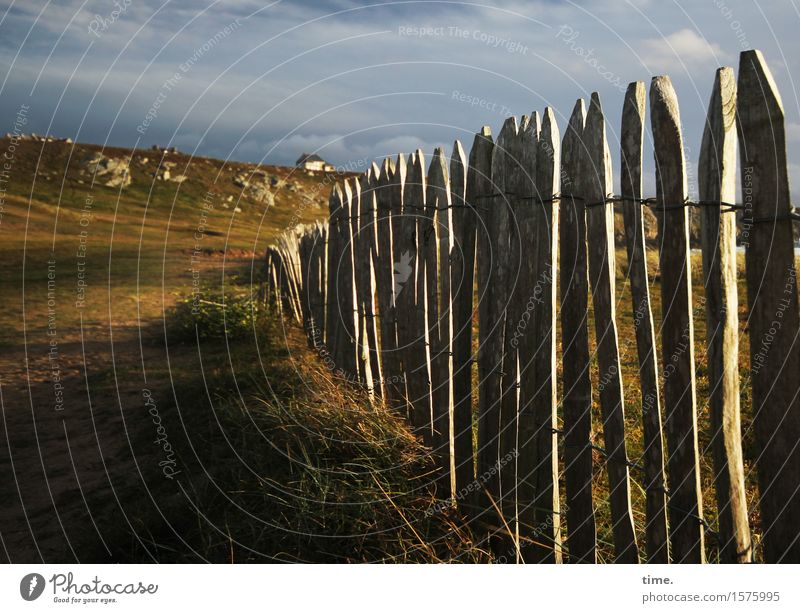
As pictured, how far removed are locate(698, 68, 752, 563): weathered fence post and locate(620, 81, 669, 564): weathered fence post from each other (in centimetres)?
25

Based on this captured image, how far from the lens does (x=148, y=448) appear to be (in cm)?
637

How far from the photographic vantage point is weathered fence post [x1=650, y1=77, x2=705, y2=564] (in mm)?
2840

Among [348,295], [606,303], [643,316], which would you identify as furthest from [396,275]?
[643,316]

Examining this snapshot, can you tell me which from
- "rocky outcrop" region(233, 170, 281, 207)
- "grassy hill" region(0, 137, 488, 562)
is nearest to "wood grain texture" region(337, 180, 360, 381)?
"grassy hill" region(0, 137, 488, 562)

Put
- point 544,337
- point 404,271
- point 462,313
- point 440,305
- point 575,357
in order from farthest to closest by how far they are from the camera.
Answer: point 404,271 → point 440,305 → point 462,313 → point 544,337 → point 575,357

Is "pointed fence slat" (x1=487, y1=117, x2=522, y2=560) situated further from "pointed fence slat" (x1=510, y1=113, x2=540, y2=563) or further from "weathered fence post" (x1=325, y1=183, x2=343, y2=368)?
"weathered fence post" (x1=325, y1=183, x2=343, y2=368)

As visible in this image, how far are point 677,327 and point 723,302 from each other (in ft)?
0.78

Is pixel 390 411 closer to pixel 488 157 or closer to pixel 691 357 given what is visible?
pixel 488 157

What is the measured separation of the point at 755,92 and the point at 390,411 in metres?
3.56

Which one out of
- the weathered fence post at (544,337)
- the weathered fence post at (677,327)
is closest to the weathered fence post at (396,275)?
the weathered fence post at (544,337)

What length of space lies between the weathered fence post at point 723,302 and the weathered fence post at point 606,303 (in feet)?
1.37

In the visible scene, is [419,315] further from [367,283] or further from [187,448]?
[187,448]

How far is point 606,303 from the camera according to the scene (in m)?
3.20
